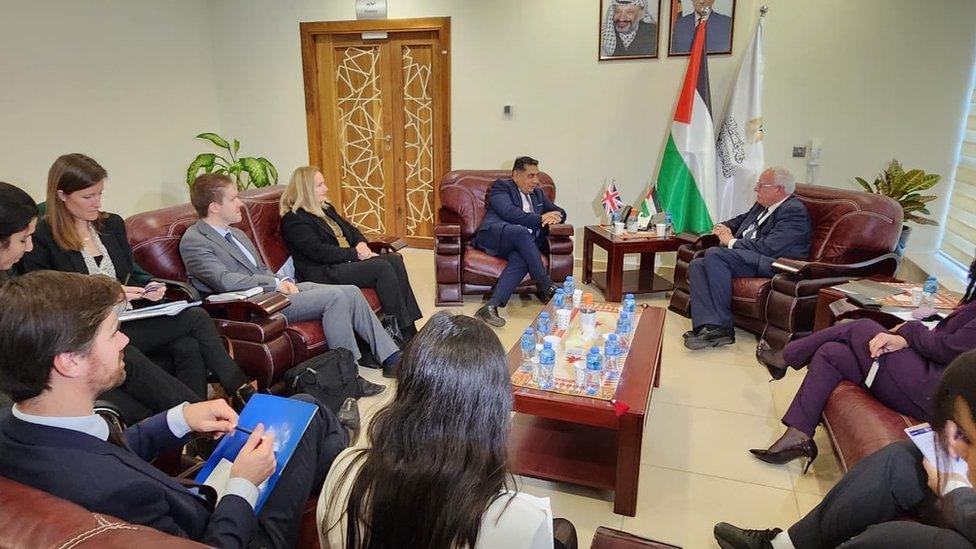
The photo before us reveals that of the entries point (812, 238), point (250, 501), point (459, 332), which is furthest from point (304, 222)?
point (812, 238)

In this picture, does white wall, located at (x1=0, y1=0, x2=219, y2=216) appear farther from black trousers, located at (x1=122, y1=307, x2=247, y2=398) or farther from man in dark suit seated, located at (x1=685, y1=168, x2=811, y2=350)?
man in dark suit seated, located at (x1=685, y1=168, x2=811, y2=350)

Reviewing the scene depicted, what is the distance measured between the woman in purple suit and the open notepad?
1721mm

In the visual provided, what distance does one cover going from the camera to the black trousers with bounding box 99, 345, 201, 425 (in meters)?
2.06

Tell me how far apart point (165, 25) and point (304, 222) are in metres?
3.07

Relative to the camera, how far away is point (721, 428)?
2.59 metres

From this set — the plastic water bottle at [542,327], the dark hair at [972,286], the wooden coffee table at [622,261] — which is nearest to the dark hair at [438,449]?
the plastic water bottle at [542,327]

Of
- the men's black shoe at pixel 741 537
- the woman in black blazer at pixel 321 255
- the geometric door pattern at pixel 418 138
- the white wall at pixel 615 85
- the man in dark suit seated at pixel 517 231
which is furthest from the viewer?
the geometric door pattern at pixel 418 138

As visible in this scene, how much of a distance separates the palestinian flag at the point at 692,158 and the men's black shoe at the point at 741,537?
121 inches

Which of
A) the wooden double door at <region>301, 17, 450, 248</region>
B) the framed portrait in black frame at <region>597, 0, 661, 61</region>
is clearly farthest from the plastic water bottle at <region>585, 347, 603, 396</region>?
the wooden double door at <region>301, 17, 450, 248</region>

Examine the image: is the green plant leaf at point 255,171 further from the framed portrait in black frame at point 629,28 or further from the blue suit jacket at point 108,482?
the blue suit jacket at point 108,482

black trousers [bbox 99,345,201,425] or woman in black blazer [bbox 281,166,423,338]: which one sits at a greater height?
woman in black blazer [bbox 281,166,423,338]

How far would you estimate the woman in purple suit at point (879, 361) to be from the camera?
190 cm

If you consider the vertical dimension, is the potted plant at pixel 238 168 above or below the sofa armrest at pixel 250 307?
above

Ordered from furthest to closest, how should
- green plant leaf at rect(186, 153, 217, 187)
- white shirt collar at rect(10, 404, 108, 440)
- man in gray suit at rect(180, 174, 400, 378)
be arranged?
green plant leaf at rect(186, 153, 217, 187) → man in gray suit at rect(180, 174, 400, 378) → white shirt collar at rect(10, 404, 108, 440)
